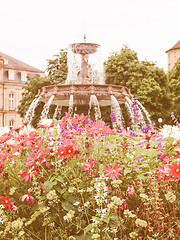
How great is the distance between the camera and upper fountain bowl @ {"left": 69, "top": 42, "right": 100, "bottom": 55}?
16000 millimetres

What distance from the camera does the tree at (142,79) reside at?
30.1 m

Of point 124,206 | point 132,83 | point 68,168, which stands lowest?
point 124,206

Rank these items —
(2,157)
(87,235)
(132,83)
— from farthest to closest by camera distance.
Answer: (132,83), (2,157), (87,235)

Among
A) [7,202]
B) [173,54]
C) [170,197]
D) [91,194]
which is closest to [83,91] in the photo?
[91,194]

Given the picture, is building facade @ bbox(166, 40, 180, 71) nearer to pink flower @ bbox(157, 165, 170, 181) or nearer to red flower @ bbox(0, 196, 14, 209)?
pink flower @ bbox(157, 165, 170, 181)

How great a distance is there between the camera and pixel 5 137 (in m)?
3.74

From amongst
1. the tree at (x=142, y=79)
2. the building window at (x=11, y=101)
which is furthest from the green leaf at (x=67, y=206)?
the building window at (x=11, y=101)

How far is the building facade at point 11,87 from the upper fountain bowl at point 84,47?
44072mm

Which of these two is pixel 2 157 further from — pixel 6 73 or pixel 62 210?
pixel 6 73

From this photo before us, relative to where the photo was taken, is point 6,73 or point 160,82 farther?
point 6,73

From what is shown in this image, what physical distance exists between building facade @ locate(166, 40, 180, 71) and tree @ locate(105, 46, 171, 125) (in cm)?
3962

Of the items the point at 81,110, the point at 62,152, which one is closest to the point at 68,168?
the point at 62,152

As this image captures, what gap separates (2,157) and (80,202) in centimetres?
84

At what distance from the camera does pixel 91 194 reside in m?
3.06
